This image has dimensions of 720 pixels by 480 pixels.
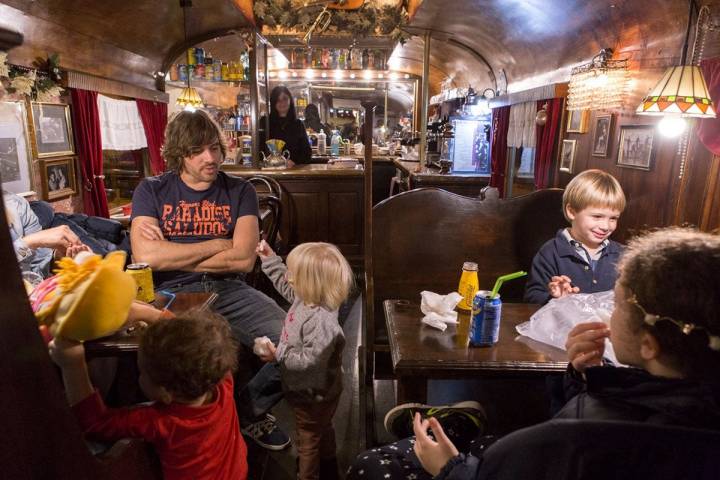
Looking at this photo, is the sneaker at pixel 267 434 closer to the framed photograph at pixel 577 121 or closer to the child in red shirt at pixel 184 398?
the child in red shirt at pixel 184 398

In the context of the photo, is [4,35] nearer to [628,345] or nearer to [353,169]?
[628,345]

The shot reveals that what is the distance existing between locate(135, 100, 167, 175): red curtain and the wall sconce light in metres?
5.06

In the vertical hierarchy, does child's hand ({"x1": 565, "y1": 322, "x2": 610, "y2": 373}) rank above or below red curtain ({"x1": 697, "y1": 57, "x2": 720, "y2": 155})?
below

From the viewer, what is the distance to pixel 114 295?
65 centimetres

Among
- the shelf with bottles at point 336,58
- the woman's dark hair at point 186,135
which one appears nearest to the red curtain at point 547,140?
the shelf with bottles at point 336,58

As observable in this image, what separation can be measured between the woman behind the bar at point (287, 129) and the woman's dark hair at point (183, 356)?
186 inches

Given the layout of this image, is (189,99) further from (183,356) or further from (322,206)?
(183,356)

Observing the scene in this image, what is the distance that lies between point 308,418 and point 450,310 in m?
0.74

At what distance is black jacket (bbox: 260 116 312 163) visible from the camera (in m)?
5.87

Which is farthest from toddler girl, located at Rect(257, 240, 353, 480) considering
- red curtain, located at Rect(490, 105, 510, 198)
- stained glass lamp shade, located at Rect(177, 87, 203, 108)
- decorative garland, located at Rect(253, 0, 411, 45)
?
red curtain, located at Rect(490, 105, 510, 198)

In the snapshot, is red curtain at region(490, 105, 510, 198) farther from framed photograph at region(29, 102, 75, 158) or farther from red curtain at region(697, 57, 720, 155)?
framed photograph at region(29, 102, 75, 158)

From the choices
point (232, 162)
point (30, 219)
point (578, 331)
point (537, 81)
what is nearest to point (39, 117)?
point (30, 219)

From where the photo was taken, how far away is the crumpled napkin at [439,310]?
1649 millimetres

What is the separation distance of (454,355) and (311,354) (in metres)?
0.61
